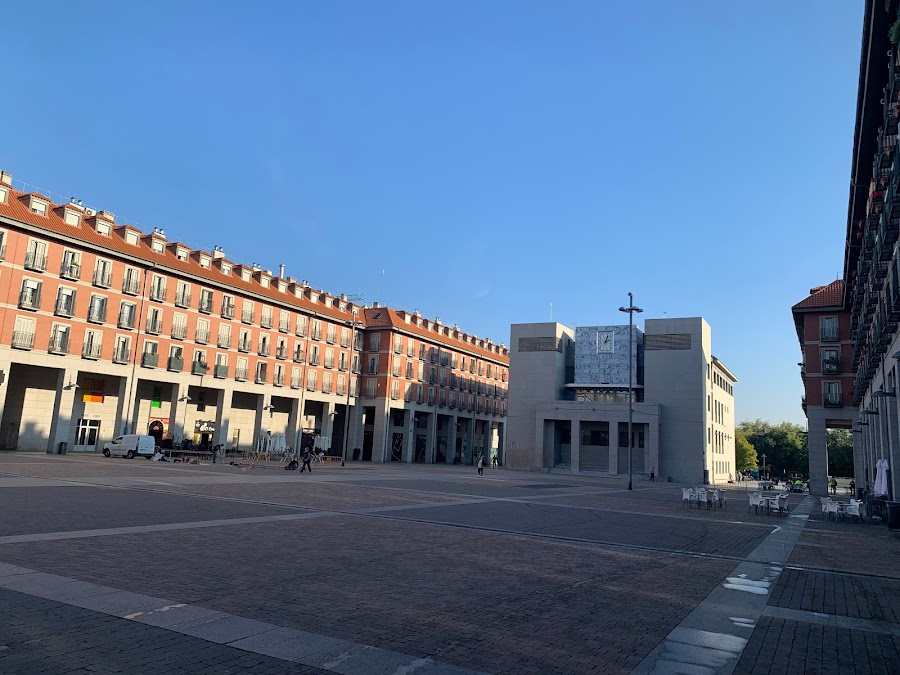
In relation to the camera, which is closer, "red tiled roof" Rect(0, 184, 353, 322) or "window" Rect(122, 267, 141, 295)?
"red tiled roof" Rect(0, 184, 353, 322)

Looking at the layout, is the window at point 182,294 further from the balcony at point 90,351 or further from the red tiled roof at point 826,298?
the red tiled roof at point 826,298

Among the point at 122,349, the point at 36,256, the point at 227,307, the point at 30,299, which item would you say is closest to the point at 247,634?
the point at 30,299

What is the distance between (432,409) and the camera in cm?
7706

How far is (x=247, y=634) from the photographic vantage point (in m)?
5.77

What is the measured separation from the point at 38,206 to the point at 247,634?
46.4 metres

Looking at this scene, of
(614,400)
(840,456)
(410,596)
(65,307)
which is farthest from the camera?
(840,456)

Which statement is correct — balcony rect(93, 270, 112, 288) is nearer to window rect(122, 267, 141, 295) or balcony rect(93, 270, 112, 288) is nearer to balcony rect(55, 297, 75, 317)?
window rect(122, 267, 141, 295)

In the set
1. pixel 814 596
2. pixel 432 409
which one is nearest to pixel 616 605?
pixel 814 596

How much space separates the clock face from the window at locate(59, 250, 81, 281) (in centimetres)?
5261

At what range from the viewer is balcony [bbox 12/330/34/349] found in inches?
1571

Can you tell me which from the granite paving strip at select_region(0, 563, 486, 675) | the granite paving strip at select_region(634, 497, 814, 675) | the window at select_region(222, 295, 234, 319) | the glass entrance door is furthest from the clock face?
the granite paving strip at select_region(0, 563, 486, 675)

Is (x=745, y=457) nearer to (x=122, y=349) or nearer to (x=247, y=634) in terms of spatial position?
(x=122, y=349)

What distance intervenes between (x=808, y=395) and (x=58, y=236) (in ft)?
187

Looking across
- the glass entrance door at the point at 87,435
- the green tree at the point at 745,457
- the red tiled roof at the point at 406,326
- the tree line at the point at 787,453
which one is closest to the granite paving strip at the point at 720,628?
the glass entrance door at the point at 87,435
